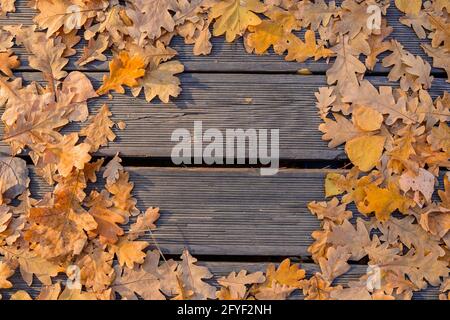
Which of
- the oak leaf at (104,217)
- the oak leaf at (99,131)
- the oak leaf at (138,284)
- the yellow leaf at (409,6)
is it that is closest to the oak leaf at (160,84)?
the oak leaf at (99,131)

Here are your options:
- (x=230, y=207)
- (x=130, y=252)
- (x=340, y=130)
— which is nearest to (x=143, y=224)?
(x=130, y=252)

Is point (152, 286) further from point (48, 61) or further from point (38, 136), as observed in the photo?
point (48, 61)

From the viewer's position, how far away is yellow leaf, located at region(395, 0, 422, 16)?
6.47ft

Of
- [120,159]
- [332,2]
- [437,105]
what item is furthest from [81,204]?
[437,105]

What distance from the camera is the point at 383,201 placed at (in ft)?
6.08

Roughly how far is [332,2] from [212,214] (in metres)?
0.96

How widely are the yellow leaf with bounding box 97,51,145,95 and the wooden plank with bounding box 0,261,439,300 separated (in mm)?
757

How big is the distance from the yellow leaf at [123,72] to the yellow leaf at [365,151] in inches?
33.5

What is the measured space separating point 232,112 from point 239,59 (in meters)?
0.22

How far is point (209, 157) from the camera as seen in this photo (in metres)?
1.93

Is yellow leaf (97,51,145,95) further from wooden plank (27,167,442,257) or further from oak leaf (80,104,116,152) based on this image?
wooden plank (27,167,442,257)

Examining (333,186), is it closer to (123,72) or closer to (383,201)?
(383,201)

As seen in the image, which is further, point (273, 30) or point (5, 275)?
point (273, 30)
